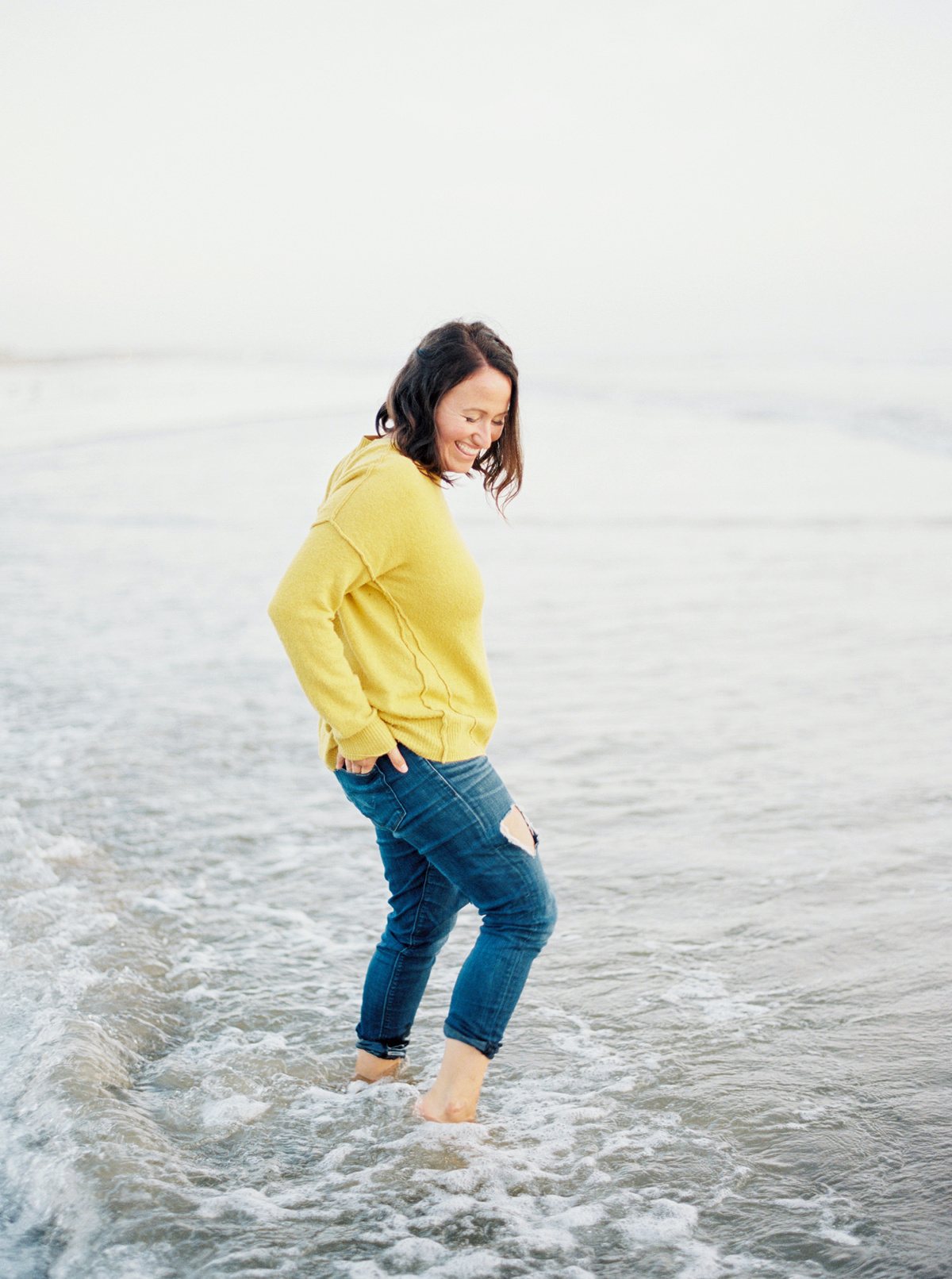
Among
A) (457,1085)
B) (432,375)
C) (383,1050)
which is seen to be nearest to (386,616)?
(432,375)

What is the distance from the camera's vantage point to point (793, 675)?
6.49 m

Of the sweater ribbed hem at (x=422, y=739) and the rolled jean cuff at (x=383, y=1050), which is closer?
the sweater ribbed hem at (x=422, y=739)

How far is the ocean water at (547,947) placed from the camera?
2488mm

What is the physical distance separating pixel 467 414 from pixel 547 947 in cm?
200

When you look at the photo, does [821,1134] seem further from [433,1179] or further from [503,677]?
[503,677]

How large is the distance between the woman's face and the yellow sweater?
0.11 meters

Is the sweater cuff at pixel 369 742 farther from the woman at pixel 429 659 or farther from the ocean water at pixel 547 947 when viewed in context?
the ocean water at pixel 547 947

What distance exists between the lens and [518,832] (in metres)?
2.58

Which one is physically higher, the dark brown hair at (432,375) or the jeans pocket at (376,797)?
the dark brown hair at (432,375)

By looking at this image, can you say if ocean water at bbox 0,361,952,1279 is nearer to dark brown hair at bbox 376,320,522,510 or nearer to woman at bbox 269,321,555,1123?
woman at bbox 269,321,555,1123

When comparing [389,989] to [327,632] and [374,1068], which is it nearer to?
[374,1068]

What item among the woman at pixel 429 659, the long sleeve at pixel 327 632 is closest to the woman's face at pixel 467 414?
the woman at pixel 429 659

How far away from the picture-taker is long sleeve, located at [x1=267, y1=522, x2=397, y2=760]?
7.77ft

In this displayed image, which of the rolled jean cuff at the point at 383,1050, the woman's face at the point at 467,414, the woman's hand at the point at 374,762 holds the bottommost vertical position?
the rolled jean cuff at the point at 383,1050
